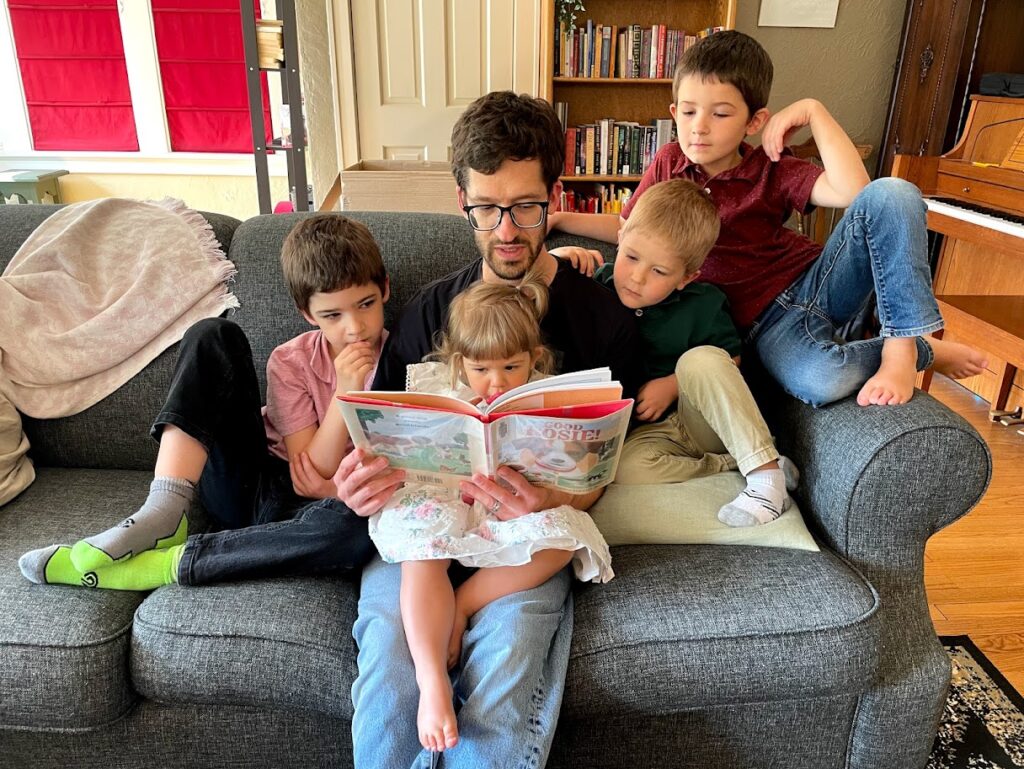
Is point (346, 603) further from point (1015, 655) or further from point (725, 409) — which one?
point (1015, 655)

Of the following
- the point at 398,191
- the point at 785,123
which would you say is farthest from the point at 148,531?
the point at 785,123

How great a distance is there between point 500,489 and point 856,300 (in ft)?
2.81

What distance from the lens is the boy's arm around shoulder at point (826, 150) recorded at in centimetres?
155

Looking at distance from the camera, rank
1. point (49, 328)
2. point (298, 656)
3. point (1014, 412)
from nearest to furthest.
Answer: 1. point (298, 656)
2. point (49, 328)
3. point (1014, 412)

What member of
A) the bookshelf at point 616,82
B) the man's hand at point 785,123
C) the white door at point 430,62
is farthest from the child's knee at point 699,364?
the white door at point 430,62

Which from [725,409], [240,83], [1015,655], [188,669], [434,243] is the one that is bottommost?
[1015,655]

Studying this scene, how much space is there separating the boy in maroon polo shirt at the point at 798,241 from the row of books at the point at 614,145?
6.75 feet

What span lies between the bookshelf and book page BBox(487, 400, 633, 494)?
9.11ft

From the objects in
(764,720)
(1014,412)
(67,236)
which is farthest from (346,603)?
(1014,412)

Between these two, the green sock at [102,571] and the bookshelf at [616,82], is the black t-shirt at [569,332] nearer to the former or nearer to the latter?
the green sock at [102,571]

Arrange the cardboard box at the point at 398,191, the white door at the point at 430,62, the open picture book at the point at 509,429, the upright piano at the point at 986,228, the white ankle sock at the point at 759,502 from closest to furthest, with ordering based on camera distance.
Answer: the open picture book at the point at 509,429
the white ankle sock at the point at 759,502
the cardboard box at the point at 398,191
the upright piano at the point at 986,228
the white door at the point at 430,62

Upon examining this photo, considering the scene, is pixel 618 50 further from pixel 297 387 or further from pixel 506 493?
pixel 506 493

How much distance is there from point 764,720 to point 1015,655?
91 cm

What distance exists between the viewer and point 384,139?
3943mm
